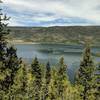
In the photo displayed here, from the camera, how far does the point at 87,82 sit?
3828 centimetres

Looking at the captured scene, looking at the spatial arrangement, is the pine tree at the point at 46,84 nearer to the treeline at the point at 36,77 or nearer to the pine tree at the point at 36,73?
the treeline at the point at 36,77

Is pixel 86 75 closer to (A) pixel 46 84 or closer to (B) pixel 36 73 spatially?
(B) pixel 36 73

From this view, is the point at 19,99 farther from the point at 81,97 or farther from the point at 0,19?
the point at 0,19

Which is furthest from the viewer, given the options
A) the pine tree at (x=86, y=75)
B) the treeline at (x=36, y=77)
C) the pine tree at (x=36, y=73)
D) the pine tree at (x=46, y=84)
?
the pine tree at (x=46, y=84)

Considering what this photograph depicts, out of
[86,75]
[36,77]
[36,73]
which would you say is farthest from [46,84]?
[86,75]

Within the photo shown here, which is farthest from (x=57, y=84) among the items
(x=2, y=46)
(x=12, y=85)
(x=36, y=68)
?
(x=2, y=46)

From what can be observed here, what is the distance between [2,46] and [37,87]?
5599 cm

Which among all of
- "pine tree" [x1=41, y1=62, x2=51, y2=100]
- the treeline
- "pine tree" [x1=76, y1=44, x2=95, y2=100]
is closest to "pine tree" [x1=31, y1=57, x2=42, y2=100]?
the treeline

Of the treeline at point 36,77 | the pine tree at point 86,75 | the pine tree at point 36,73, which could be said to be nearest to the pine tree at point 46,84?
the treeline at point 36,77

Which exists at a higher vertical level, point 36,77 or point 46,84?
point 36,77

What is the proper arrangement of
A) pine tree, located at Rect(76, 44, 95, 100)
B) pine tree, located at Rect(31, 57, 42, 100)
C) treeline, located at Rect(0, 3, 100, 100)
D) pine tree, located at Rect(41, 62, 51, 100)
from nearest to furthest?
treeline, located at Rect(0, 3, 100, 100), pine tree, located at Rect(76, 44, 95, 100), pine tree, located at Rect(31, 57, 42, 100), pine tree, located at Rect(41, 62, 51, 100)

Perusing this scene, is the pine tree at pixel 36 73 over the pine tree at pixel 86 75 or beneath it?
beneath

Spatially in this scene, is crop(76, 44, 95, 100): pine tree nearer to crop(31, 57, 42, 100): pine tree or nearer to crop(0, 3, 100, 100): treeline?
crop(0, 3, 100, 100): treeline

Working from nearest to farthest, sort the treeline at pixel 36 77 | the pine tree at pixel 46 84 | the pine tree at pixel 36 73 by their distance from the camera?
1. the treeline at pixel 36 77
2. the pine tree at pixel 36 73
3. the pine tree at pixel 46 84
